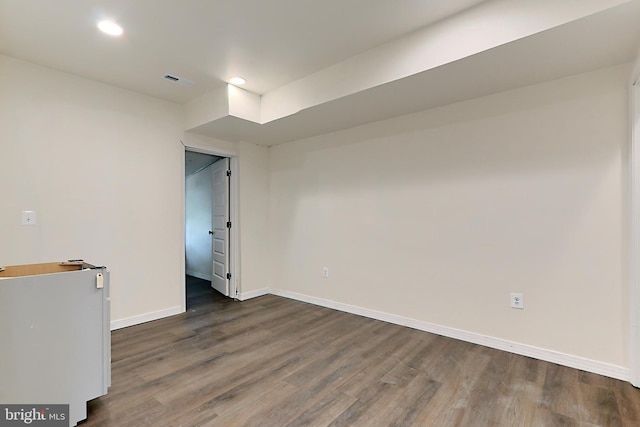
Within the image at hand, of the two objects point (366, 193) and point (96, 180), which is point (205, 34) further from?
point (366, 193)

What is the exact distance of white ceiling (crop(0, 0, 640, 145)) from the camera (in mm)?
1996

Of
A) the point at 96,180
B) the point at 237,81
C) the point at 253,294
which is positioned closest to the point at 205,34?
the point at 237,81

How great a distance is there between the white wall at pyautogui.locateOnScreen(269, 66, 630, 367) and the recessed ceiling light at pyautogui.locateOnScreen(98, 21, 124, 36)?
246 centimetres

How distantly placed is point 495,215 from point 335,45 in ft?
6.83

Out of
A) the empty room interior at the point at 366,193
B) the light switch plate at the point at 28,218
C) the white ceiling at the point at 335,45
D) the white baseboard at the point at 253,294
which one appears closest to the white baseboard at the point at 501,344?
the empty room interior at the point at 366,193

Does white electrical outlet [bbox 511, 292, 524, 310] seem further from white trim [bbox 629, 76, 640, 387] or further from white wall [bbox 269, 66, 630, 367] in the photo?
white trim [bbox 629, 76, 640, 387]

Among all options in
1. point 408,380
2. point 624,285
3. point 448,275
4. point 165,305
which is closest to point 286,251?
point 165,305

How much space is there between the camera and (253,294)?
4512 mm

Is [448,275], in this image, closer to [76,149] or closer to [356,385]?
[356,385]

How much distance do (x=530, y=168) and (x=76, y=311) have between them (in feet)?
11.5

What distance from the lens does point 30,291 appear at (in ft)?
5.48

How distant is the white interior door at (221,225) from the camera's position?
4.53m

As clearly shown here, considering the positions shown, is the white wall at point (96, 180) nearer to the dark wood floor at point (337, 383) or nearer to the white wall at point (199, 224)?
the dark wood floor at point (337, 383)

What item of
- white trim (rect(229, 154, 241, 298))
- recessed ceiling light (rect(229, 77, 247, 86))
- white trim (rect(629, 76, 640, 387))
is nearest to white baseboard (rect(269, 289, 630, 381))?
white trim (rect(629, 76, 640, 387))
